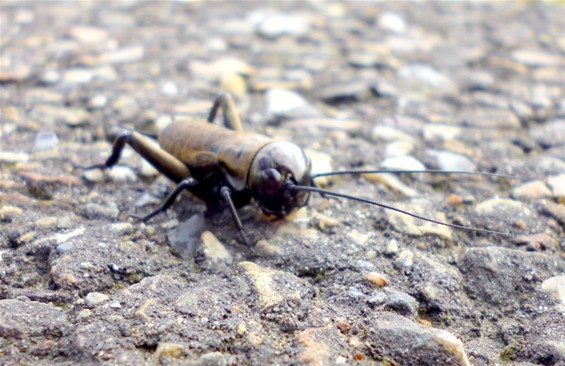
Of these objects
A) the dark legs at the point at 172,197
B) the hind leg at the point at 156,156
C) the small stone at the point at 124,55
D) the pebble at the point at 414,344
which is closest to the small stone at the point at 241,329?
the pebble at the point at 414,344

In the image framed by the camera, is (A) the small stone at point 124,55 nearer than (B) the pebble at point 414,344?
No

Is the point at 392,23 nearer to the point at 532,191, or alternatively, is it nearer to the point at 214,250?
the point at 532,191

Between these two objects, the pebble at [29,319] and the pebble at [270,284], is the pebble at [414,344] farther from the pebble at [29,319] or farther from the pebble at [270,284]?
the pebble at [29,319]

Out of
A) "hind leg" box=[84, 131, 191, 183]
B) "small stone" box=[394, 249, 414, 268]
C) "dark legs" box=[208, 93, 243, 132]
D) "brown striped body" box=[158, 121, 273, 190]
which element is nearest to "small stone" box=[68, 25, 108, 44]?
"dark legs" box=[208, 93, 243, 132]

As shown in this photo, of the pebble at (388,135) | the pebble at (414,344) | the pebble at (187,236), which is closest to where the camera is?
the pebble at (414,344)

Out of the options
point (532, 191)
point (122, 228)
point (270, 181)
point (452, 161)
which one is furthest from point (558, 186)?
point (122, 228)

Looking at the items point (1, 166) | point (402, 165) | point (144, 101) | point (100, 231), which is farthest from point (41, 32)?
point (402, 165)

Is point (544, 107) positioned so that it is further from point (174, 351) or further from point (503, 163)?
point (174, 351)
